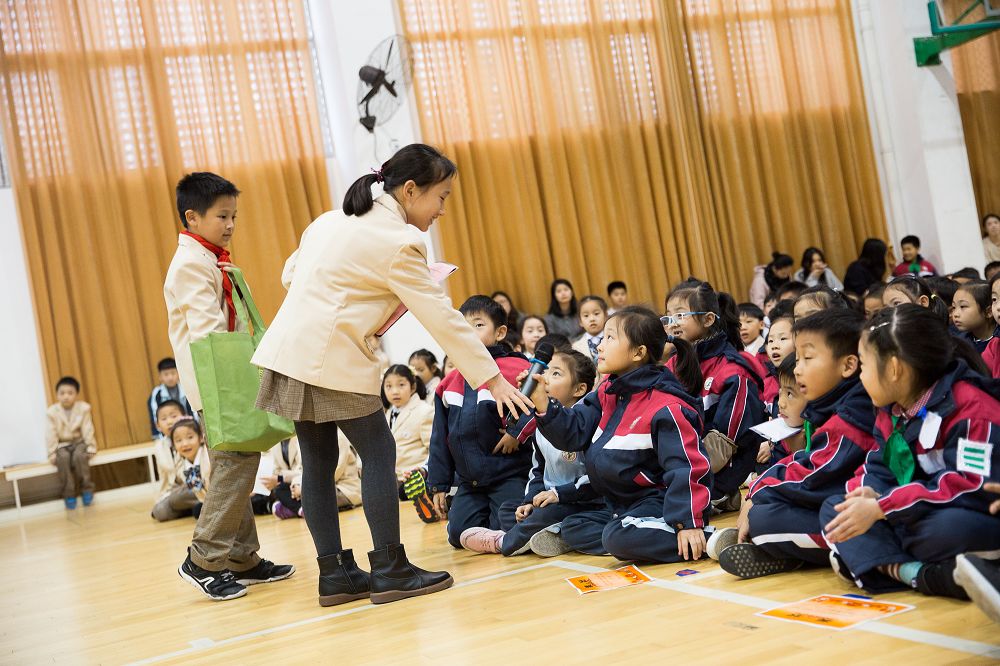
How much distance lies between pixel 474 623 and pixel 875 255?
23.8ft

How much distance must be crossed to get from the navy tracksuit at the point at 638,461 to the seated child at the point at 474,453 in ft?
1.48

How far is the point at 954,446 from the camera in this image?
75.7 inches

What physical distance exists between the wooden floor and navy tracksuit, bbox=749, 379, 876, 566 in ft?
0.29

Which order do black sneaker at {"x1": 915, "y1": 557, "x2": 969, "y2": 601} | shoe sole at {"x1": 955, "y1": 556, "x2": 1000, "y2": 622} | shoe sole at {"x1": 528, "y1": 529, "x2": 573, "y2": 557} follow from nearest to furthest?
shoe sole at {"x1": 955, "y1": 556, "x2": 1000, "y2": 622}
black sneaker at {"x1": 915, "y1": 557, "x2": 969, "y2": 601}
shoe sole at {"x1": 528, "y1": 529, "x2": 573, "y2": 557}

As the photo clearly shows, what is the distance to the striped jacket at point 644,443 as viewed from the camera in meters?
2.54

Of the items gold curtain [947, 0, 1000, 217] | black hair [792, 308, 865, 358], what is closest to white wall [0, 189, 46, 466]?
black hair [792, 308, 865, 358]

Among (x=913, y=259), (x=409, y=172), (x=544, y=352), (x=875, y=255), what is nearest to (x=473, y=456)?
(x=544, y=352)

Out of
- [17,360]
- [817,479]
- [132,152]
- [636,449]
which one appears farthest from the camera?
[132,152]

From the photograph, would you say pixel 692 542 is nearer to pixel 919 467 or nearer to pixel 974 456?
pixel 919 467

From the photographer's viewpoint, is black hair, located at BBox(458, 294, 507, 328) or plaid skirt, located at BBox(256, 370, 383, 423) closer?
plaid skirt, located at BBox(256, 370, 383, 423)

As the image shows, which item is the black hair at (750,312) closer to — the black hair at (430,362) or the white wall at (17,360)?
the black hair at (430,362)

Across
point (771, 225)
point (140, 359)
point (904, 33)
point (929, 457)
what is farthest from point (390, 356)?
point (929, 457)

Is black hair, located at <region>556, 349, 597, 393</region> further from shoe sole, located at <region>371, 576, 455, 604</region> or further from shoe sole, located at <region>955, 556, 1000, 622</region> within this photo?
shoe sole, located at <region>955, 556, 1000, 622</region>

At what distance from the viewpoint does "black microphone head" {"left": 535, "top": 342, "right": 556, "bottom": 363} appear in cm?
329
